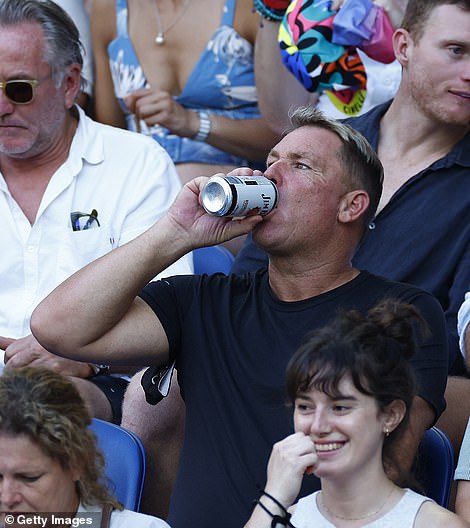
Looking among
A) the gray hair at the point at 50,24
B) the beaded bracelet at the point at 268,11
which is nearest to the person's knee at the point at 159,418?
the gray hair at the point at 50,24

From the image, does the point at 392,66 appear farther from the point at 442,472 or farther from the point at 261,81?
the point at 442,472

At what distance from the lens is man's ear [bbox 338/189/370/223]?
2.88 metres

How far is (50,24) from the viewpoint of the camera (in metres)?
3.81

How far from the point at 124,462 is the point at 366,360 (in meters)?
0.79

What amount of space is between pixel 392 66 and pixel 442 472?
75.0 inches

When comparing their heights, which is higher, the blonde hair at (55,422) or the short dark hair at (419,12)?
the short dark hair at (419,12)

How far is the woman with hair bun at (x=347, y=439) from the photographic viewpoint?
7.28 ft

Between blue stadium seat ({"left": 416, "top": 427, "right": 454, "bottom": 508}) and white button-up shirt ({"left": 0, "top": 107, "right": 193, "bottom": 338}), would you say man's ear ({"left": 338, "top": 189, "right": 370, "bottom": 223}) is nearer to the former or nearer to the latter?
blue stadium seat ({"left": 416, "top": 427, "right": 454, "bottom": 508})

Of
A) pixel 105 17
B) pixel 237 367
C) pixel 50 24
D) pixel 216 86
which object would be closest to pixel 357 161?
pixel 237 367

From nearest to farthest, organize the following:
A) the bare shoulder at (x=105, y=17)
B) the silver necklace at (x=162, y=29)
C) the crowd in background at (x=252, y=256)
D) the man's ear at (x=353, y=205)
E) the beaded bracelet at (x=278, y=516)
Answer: the beaded bracelet at (x=278, y=516) < the crowd in background at (x=252, y=256) < the man's ear at (x=353, y=205) < the silver necklace at (x=162, y=29) < the bare shoulder at (x=105, y=17)

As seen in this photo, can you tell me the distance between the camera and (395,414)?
91.9 inches

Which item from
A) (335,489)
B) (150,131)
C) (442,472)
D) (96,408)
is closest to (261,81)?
(150,131)

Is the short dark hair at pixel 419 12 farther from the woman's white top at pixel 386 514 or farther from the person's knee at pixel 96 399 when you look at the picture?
the woman's white top at pixel 386 514

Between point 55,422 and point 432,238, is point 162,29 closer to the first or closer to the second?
point 432,238
